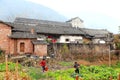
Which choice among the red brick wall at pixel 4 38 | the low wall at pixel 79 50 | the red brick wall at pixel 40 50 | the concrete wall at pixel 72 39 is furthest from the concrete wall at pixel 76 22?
the red brick wall at pixel 4 38

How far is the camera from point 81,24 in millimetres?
59156

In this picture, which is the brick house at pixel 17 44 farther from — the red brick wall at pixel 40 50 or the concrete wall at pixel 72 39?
the concrete wall at pixel 72 39

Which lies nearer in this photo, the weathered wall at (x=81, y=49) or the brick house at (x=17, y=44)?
the brick house at (x=17, y=44)

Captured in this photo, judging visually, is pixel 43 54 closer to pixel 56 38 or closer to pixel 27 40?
pixel 27 40

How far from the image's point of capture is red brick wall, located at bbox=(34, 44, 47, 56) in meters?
28.0

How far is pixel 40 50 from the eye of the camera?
92.5 ft

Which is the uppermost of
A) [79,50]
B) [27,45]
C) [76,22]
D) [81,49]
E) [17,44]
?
[76,22]

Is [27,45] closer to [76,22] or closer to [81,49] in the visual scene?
[81,49]

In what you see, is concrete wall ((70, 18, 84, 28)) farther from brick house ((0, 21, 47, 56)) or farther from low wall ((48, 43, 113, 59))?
brick house ((0, 21, 47, 56))

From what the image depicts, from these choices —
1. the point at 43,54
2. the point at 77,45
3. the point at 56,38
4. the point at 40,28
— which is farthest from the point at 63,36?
the point at 43,54

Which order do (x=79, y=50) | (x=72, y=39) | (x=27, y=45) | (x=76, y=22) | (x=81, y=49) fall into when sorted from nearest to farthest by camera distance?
(x=27, y=45), (x=79, y=50), (x=81, y=49), (x=72, y=39), (x=76, y=22)

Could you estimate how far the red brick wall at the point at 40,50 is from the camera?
28031 mm

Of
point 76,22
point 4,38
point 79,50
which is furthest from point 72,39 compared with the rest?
point 76,22

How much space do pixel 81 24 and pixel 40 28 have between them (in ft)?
82.4
